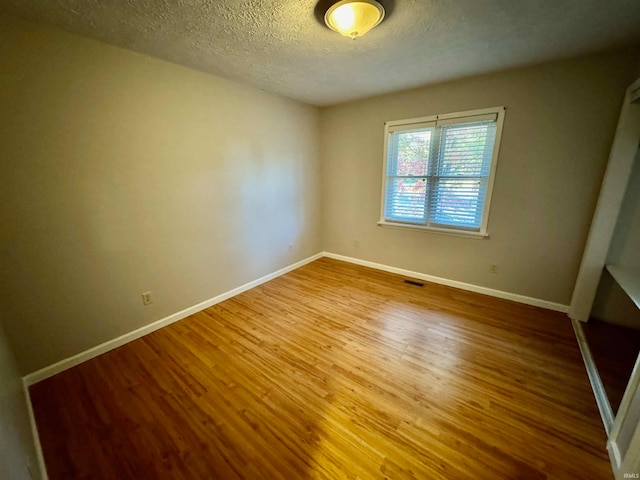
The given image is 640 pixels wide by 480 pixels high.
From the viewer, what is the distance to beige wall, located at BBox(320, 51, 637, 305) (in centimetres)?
222

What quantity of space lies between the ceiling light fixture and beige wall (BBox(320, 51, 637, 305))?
1.77 m

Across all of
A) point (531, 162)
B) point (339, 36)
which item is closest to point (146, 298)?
point (339, 36)

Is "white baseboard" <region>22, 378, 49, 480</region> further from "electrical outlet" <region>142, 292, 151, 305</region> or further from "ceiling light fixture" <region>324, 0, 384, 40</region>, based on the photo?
"ceiling light fixture" <region>324, 0, 384, 40</region>

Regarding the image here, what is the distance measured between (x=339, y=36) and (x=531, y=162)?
224 cm

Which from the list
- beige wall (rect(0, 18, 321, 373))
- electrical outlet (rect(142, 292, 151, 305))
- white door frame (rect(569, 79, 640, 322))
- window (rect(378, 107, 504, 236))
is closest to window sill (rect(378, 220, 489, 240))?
window (rect(378, 107, 504, 236))

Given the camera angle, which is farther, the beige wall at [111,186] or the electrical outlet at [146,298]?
the electrical outlet at [146,298]

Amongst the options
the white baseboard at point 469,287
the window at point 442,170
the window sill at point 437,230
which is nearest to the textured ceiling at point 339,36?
the window at point 442,170

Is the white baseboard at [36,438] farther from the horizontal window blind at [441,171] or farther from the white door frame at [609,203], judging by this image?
the white door frame at [609,203]

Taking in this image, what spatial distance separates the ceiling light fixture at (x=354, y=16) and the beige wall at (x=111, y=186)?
1.54m

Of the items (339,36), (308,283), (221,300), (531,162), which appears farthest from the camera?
(308,283)

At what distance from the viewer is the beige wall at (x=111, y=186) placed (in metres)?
1.65

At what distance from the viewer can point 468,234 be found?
3000 millimetres

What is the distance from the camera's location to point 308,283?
340cm

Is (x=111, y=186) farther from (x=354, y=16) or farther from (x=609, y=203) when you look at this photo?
(x=609, y=203)
